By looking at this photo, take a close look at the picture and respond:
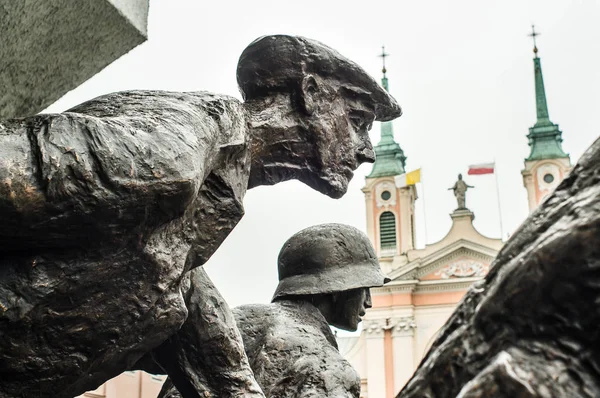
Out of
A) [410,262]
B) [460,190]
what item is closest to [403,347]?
[410,262]

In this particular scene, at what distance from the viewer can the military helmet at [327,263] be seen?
7.13 ft

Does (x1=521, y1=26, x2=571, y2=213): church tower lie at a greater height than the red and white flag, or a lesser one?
greater

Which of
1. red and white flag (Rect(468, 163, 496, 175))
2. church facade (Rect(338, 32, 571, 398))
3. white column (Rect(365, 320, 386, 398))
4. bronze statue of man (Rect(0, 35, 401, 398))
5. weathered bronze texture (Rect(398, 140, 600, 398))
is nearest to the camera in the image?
weathered bronze texture (Rect(398, 140, 600, 398))

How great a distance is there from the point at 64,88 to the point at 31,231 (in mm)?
756

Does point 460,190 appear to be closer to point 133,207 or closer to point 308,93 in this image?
point 308,93

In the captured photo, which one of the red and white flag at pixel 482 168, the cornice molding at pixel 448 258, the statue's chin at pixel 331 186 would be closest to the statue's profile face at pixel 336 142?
the statue's chin at pixel 331 186

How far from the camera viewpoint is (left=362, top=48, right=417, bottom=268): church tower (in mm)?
28328

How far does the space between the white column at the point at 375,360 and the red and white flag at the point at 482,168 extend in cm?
523

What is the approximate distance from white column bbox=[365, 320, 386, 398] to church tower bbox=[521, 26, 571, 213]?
6.64 m

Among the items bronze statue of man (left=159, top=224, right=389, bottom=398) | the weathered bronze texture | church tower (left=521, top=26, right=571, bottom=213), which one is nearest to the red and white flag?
church tower (left=521, top=26, right=571, bottom=213)

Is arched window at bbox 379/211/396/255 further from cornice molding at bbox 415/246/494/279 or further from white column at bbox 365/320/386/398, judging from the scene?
white column at bbox 365/320/386/398

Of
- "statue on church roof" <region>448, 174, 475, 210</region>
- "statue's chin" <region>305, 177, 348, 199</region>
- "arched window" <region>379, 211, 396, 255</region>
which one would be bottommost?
"statue's chin" <region>305, 177, 348, 199</region>

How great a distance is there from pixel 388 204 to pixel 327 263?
89.1 feet

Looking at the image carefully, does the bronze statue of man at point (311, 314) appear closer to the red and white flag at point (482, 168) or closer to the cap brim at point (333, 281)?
the cap brim at point (333, 281)
